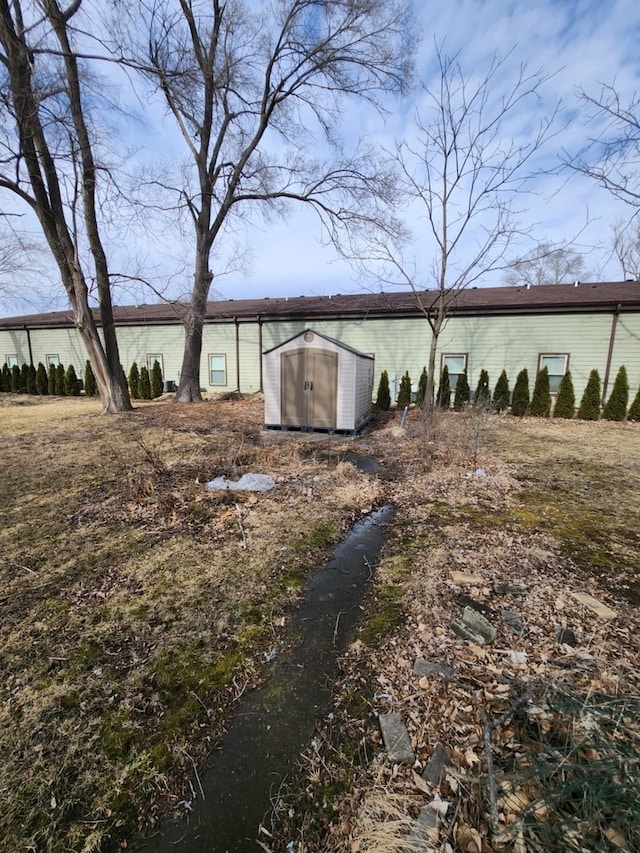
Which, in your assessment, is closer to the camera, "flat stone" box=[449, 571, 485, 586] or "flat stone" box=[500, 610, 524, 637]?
"flat stone" box=[500, 610, 524, 637]

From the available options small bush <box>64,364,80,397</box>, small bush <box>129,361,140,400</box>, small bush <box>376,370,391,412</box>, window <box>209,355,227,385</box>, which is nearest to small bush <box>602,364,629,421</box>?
small bush <box>376,370,391,412</box>

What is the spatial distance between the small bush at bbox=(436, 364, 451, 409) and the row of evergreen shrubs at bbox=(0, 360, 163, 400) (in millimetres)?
10925

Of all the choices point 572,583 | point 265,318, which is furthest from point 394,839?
point 265,318

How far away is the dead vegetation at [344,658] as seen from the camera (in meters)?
1.45

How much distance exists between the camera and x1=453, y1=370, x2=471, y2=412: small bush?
474 inches

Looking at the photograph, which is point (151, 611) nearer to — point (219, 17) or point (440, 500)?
point (440, 500)

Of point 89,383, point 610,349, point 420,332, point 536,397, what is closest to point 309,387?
point 420,332

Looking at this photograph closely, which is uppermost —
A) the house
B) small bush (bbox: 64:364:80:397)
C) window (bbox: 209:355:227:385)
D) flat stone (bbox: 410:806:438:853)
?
the house

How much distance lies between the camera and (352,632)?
8.57ft

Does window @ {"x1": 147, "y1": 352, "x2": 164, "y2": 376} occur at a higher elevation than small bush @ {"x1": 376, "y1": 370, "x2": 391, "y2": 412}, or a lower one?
higher

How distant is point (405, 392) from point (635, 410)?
6.31m

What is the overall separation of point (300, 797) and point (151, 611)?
63.8 inches

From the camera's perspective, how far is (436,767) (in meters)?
1.62

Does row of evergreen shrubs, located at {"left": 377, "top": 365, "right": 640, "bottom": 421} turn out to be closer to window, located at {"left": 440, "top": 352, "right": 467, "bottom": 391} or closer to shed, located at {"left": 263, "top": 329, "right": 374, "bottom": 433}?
window, located at {"left": 440, "top": 352, "right": 467, "bottom": 391}
